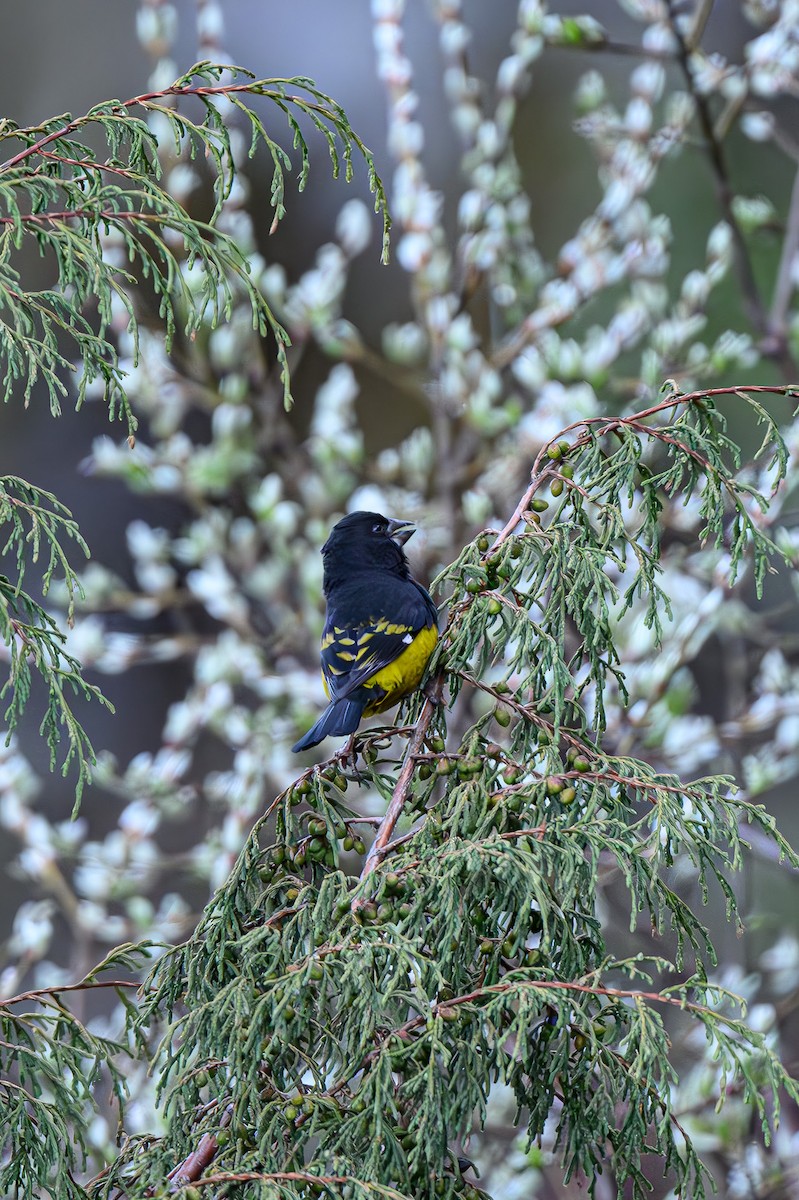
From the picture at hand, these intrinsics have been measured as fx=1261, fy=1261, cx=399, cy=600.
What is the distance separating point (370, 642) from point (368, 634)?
0.4 inches

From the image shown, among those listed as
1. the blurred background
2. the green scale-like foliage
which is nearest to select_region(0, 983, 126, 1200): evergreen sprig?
the green scale-like foliage

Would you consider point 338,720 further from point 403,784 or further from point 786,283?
point 786,283

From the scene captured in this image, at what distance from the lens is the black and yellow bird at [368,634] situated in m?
1.48

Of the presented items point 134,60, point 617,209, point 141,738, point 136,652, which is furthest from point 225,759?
point 134,60

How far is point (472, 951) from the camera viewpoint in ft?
3.12

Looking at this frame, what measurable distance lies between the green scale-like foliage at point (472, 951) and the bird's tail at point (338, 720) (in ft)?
0.81

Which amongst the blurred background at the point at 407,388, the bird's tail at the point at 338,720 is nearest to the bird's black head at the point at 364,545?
the bird's tail at the point at 338,720

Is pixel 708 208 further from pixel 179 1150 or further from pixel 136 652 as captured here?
pixel 179 1150

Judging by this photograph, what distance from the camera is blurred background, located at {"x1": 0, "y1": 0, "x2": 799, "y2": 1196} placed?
262 cm

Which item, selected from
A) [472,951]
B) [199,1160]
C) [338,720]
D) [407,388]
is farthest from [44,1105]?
[407,388]

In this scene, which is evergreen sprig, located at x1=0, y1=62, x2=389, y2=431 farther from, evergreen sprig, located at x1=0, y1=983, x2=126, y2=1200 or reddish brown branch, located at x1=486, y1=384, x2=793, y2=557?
evergreen sprig, located at x1=0, y1=983, x2=126, y2=1200

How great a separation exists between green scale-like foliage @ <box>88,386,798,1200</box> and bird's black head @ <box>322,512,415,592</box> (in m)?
0.56

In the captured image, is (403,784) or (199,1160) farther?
(403,784)

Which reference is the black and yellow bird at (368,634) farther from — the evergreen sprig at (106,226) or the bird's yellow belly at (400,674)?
the evergreen sprig at (106,226)
